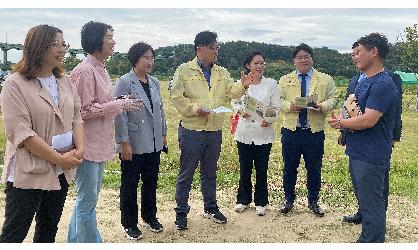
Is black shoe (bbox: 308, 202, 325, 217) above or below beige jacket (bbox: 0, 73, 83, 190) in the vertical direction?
below

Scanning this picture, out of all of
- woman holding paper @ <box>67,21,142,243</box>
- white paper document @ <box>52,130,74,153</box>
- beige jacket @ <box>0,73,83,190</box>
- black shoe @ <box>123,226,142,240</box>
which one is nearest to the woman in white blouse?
black shoe @ <box>123,226,142,240</box>

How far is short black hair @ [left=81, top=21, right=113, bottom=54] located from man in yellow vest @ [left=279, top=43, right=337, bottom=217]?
2.11 meters

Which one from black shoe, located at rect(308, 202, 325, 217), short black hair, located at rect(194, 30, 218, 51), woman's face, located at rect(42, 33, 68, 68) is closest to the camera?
woman's face, located at rect(42, 33, 68, 68)

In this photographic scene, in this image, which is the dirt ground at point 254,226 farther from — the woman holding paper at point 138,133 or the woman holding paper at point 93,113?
the woman holding paper at point 93,113

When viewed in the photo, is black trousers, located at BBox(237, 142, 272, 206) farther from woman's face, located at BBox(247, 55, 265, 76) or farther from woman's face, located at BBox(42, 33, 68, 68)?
woman's face, located at BBox(42, 33, 68, 68)

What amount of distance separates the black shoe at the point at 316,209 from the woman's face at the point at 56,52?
10.1 ft

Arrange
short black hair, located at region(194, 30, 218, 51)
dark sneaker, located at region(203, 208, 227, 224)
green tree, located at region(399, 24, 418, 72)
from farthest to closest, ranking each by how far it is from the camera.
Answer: green tree, located at region(399, 24, 418, 72)
dark sneaker, located at region(203, 208, 227, 224)
short black hair, located at region(194, 30, 218, 51)

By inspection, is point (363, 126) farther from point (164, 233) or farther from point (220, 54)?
point (164, 233)

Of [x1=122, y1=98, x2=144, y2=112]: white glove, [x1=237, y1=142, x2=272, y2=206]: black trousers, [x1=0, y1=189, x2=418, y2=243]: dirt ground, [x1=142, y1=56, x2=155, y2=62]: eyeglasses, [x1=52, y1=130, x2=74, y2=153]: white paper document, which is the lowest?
[x1=0, y1=189, x2=418, y2=243]: dirt ground

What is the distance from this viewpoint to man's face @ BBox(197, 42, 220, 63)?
4216mm

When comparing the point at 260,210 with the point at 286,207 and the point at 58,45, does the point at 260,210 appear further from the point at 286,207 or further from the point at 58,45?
the point at 58,45

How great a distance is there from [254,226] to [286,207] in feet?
1.83

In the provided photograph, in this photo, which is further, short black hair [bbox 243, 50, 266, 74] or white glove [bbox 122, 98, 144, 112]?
short black hair [bbox 243, 50, 266, 74]

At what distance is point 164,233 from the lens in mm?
4172
